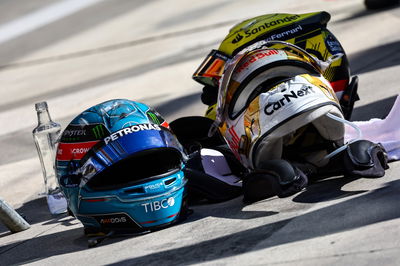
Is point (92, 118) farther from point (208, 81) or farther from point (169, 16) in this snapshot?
point (169, 16)

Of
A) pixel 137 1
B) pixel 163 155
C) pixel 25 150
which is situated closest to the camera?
pixel 163 155

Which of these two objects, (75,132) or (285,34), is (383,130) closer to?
(285,34)

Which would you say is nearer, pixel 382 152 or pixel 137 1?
pixel 382 152

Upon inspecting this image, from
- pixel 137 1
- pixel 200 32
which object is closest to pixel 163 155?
pixel 200 32

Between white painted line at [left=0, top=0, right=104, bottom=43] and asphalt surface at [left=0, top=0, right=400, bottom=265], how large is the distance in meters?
0.06

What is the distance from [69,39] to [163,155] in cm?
999

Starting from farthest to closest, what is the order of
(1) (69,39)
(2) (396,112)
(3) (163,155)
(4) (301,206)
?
1. (1) (69,39)
2. (2) (396,112)
3. (3) (163,155)
4. (4) (301,206)

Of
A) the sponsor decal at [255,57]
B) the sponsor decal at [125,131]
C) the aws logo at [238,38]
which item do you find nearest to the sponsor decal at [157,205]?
the sponsor decal at [125,131]

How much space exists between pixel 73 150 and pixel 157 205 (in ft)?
2.25

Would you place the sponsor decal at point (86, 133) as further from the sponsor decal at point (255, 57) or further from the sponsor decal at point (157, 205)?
the sponsor decal at point (255, 57)

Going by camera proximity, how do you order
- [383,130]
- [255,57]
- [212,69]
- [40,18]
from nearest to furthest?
[255,57], [383,130], [212,69], [40,18]

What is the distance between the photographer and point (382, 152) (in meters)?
5.71

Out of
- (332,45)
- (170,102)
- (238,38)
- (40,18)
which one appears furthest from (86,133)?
(40,18)

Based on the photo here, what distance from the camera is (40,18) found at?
17.7 meters
